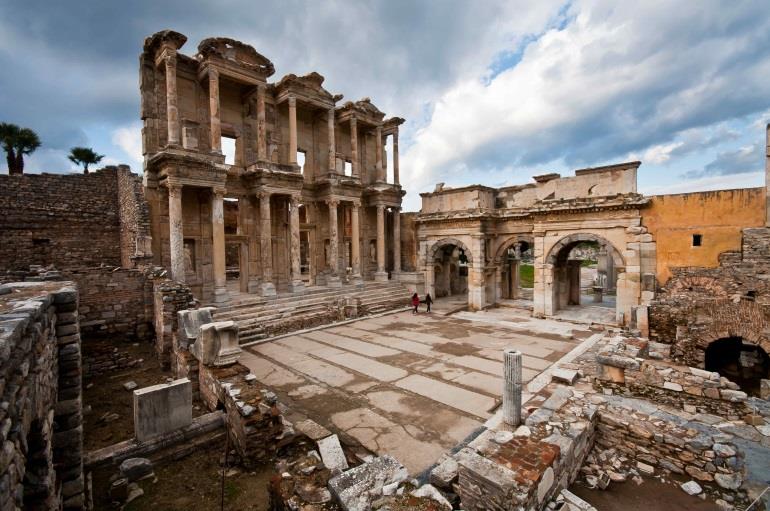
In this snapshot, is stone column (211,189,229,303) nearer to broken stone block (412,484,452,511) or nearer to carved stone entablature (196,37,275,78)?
carved stone entablature (196,37,275,78)

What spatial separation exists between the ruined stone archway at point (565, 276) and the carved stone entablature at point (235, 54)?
16574 mm

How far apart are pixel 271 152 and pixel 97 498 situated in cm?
1637

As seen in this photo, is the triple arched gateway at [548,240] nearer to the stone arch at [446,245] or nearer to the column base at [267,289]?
the stone arch at [446,245]

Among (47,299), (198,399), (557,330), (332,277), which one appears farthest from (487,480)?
(332,277)

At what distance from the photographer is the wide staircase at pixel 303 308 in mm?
14461

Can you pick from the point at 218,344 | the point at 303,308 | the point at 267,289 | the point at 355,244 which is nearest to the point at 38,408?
the point at 218,344

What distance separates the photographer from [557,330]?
14.8 meters

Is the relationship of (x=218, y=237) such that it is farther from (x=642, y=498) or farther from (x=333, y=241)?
(x=642, y=498)

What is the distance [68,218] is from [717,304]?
25.8 meters

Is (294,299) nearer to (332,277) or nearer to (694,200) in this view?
(332,277)

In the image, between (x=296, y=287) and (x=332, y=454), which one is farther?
(x=296, y=287)

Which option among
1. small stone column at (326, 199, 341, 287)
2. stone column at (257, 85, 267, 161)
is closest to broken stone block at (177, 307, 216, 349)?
stone column at (257, 85, 267, 161)

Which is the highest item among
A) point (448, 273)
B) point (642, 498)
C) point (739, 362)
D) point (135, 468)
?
point (448, 273)

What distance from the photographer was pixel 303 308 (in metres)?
16.6
